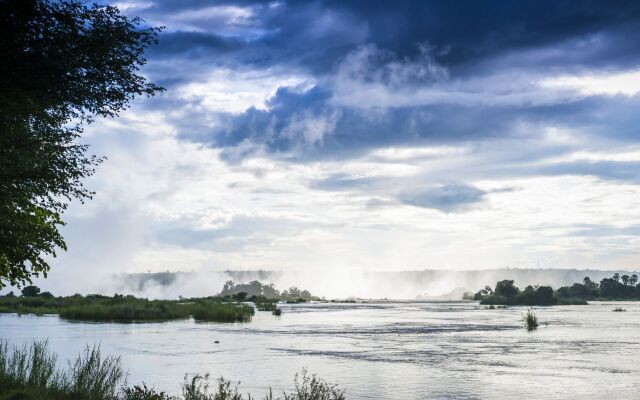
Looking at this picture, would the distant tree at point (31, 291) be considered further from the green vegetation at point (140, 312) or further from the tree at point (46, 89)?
the tree at point (46, 89)

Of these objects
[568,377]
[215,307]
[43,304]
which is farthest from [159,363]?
[43,304]

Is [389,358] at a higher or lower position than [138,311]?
lower

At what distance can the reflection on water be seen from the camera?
1320 inches

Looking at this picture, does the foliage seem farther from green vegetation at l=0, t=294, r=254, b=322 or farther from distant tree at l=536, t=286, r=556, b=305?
distant tree at l=536, t=286, r=556, b=305

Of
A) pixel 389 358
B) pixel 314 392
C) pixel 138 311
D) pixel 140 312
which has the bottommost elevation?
pixel 389 358

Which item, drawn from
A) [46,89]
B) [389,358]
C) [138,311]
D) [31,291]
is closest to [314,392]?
[46,89]

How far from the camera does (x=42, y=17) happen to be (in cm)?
2119

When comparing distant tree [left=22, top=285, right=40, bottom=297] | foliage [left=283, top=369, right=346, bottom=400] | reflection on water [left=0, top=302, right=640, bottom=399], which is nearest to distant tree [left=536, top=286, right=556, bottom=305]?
reflection on water [left=0, top=302, right=640, bottom=399]

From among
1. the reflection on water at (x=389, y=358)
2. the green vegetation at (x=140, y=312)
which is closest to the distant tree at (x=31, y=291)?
the green vegetation at (x=140, y=312)

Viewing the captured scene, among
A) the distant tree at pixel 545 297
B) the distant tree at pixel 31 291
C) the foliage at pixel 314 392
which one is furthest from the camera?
the distant tree at pixel 545 297

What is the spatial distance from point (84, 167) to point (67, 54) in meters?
4.89

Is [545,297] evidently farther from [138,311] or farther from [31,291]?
[31,291]

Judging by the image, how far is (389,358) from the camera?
151ft

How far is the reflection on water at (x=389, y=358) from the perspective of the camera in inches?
1320
